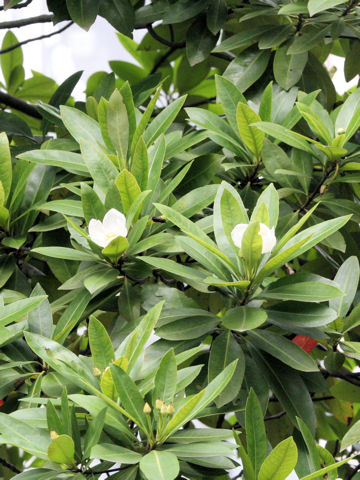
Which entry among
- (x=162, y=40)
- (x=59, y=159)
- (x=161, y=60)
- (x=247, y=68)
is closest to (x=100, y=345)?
(x=59, y=159)

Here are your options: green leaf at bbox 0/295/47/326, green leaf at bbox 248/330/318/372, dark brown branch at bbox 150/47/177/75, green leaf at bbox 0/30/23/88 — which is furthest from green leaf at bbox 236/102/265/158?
green leaf at bbox 0/30/23/88

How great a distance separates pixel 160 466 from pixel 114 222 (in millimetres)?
326

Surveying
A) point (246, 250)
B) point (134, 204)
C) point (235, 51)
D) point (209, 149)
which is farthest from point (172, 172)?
point (235, 51)

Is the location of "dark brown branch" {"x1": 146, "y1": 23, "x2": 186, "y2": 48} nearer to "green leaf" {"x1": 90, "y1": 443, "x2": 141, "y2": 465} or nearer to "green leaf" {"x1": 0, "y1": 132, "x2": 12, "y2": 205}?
"green leaf" {"x1": 0, "y1": 132, "x2": 12, "y2": 205}

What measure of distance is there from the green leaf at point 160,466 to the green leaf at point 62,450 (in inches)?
3.0

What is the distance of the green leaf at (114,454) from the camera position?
2.42ft

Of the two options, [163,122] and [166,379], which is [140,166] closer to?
[163,122]

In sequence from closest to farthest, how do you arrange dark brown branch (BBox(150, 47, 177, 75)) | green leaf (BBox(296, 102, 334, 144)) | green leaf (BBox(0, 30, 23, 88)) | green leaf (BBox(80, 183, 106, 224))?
green leaf (BBox(80, 183, 106, 224))
green leaf (BBox(296, 102, 334, 144))
dark brown branch (BBox(150, 47, 177, 75))
green leaf (BBox(0, 30, 23, 88))

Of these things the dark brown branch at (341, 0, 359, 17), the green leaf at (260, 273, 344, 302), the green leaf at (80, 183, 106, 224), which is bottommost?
the green leaf at (260, 273, 344, 302)

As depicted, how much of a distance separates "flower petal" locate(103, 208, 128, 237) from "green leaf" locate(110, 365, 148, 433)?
8.4 inches

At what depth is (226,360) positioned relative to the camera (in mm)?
915

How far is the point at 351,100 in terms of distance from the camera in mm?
1158

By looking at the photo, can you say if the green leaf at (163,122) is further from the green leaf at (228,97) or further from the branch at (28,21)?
the branch at (28,21)

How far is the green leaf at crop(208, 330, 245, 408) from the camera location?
34.2 inches
